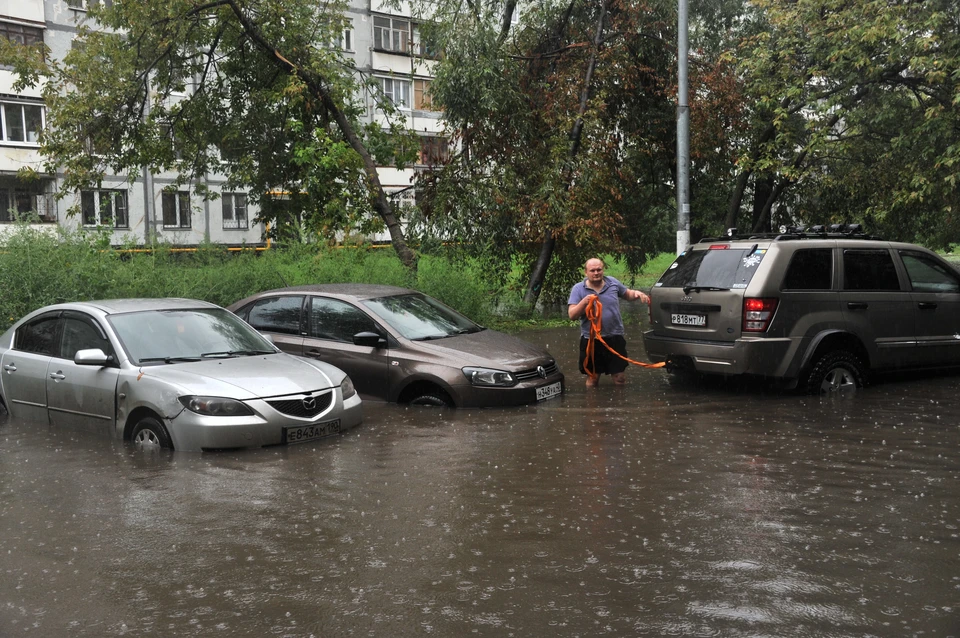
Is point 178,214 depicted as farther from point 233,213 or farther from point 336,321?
point 336,321

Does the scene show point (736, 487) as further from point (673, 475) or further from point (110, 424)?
point (110, 424)

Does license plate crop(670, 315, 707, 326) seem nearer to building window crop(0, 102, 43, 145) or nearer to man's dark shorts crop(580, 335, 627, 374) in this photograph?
man's dark shorts crop(580, 335, 627, 374)

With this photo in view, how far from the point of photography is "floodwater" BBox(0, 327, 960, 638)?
14.7 feet

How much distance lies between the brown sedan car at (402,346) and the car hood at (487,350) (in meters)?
0.01

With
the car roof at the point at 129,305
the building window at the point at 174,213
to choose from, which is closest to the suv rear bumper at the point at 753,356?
the car roof at the point at 129,305

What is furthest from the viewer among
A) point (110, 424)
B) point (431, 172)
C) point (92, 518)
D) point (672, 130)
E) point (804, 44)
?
point (672, 130)

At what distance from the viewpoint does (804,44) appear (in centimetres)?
1908

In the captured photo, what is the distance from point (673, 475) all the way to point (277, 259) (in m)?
11.1

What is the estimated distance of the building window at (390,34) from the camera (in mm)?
48312

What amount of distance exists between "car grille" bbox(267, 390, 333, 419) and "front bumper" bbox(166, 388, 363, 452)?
59 millimetres

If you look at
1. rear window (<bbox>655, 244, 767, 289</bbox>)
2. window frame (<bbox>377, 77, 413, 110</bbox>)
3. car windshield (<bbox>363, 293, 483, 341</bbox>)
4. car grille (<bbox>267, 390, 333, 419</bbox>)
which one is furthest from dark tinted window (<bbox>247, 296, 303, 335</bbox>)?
window frame (<bbox>377, 77, 413, 110</bbox>)

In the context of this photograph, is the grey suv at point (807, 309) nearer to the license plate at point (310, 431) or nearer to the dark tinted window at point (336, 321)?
the dark tinted window at point (336, 321)

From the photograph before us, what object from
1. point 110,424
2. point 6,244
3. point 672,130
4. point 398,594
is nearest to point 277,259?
point 6,244

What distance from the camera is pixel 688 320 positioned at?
35.1ft
